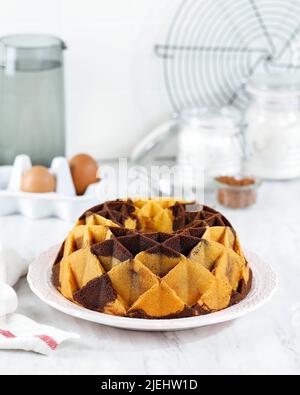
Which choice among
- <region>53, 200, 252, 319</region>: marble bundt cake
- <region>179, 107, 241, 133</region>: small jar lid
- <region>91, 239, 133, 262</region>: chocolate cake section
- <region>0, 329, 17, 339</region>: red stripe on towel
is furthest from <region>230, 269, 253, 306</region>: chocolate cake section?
<region>179, 107, 241, 133</region>: small jar lid

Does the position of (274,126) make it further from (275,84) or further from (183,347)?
(183,347)

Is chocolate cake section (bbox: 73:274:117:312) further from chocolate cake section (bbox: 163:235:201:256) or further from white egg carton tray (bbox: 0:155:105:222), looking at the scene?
white egg carton tray (bbox: 0:155:105:222)

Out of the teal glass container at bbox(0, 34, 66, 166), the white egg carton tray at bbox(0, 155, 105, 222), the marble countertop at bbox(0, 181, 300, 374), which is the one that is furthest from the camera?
the teal glass container at bbox(0, 34, 66, 166)

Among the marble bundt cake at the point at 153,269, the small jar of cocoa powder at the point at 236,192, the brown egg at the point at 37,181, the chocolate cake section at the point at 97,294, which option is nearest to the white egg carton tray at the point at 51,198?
the brown egg at the point at 37,181

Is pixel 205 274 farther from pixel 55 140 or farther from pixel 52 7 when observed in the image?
pixel 52 7
